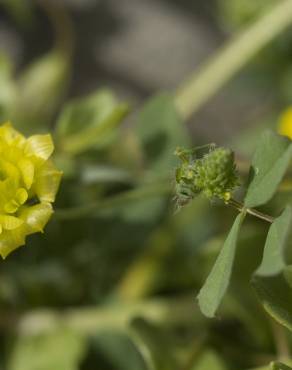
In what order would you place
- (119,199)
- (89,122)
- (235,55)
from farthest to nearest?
(235,55) → (89,122) → (119,199)

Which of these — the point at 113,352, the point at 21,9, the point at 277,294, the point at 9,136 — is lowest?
the point at 113,352

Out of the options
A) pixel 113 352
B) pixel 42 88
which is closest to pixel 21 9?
pixel 42 88

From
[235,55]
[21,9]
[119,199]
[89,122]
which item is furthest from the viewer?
[21,9]

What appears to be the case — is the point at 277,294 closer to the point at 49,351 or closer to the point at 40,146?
the point at 40,146

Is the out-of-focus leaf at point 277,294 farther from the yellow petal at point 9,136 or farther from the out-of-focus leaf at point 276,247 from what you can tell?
the yellow petal at point 9,136

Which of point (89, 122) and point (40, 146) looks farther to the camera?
point (89, 122)

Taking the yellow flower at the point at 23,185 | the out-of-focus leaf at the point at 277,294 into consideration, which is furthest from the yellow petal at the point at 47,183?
the out-of-focus leaf at the point at 277,294

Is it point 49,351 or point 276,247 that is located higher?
point 276,247

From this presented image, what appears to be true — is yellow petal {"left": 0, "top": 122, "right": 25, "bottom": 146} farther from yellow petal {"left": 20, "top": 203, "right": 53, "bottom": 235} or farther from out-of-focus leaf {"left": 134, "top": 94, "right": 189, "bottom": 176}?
out-of-focus leaf {"left": 134, "top": 94, "right": 189, "bottom": 176}

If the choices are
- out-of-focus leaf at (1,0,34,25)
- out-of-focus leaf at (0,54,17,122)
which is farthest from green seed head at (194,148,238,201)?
out-of-focus leaf at (1,0,34,25)
